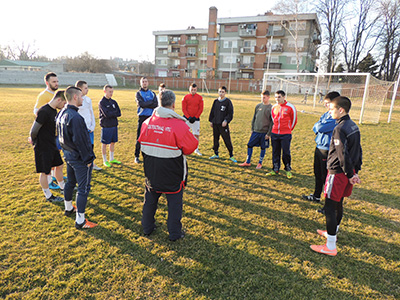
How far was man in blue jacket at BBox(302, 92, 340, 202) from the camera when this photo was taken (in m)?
4.21

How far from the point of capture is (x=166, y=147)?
3.23m

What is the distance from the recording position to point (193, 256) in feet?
10.8

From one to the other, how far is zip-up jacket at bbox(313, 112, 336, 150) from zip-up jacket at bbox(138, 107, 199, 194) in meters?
2.48

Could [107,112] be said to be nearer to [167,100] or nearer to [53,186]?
[53,186]

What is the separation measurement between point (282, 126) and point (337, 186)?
2.80m

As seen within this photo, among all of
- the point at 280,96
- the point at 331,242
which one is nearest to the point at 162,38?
the point at 280,96

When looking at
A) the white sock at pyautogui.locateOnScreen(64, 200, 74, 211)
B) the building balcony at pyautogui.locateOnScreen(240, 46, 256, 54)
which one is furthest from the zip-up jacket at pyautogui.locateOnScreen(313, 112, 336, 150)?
the building balcony at pyautogui.locateOnScreen(240, 46, 256, 54)

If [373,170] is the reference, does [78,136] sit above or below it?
above

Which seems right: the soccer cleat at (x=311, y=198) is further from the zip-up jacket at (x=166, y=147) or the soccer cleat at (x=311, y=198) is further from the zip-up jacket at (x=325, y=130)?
the zip-up jacket at (x=166, y=147)

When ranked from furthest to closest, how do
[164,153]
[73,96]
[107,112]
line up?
1. [107,112]
2. [73,96]
3. [164,153]

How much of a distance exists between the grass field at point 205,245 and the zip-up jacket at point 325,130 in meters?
1.27

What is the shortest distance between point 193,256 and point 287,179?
12.1ft

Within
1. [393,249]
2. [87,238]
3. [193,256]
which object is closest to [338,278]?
[393,249]

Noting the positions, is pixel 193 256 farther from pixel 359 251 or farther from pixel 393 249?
pixel 393 249
